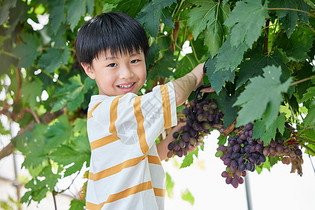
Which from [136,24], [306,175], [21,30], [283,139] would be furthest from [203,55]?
[21,30]

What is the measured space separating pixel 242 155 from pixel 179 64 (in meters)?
0.37

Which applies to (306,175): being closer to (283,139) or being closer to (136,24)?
(283,139)

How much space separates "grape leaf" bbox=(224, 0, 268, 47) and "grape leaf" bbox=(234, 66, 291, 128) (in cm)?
9

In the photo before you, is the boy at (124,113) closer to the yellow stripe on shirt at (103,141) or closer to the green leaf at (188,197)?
the yellow stripe on shirt at (103,141)

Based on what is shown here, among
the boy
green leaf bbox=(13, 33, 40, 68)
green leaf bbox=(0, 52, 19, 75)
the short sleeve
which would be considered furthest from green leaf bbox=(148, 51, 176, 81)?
green leaf bbox=(0, 52, 19, 75)

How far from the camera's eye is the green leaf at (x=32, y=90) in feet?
4.29

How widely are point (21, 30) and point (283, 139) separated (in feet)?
3.18

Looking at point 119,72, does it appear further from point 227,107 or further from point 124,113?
point 227,107

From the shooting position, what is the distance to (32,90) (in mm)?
1320

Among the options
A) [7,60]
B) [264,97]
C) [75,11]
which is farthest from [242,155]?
[7,60]

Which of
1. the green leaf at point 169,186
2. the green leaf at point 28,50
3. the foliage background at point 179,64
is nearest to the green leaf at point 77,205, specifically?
the foliage background at point 179,64

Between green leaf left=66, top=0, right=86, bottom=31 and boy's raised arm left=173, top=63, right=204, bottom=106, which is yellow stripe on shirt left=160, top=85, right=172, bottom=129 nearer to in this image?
boy's raised arm left=173, top=63, right=204, bottom=106

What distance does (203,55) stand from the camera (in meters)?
1.00

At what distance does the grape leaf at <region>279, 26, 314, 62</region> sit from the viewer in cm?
67
